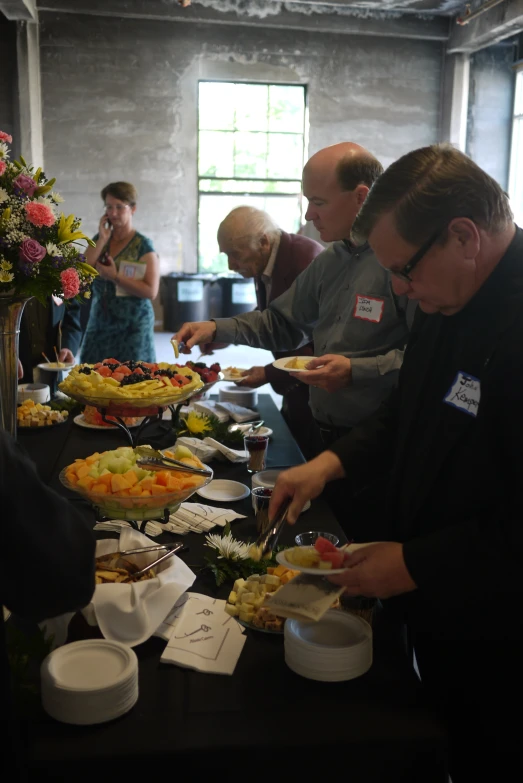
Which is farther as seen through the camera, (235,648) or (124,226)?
(124,226)

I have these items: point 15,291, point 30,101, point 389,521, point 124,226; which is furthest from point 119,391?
point 30,101

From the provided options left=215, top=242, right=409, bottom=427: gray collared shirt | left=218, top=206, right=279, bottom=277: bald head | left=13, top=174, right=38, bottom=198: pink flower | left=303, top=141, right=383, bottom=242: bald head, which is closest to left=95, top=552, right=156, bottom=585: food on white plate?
left=215, top=242, right=409, bottom=427: gray collared shirt

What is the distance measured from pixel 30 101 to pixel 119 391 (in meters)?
7.47

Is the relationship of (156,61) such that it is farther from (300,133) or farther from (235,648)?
(235,648)

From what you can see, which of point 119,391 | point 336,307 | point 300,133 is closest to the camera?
point 119,391

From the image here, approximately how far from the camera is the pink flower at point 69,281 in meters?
2.11

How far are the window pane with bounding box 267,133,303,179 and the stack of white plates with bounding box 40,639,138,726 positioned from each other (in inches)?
361

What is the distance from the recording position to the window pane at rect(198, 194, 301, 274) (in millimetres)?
9641

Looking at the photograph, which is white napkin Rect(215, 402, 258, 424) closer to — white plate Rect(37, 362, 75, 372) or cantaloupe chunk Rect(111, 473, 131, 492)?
white plate Rect(37, 362, 75, 372)

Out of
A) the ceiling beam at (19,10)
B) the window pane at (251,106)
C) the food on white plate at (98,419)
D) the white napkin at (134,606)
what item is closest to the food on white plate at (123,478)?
the white napkin at (134,606)

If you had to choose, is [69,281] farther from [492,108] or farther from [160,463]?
[492,108]

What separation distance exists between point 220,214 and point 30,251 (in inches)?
315

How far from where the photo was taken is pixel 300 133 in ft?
31.5

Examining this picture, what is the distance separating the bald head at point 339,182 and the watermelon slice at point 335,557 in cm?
148
